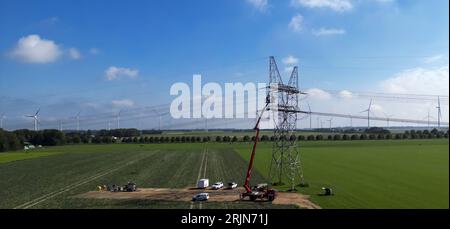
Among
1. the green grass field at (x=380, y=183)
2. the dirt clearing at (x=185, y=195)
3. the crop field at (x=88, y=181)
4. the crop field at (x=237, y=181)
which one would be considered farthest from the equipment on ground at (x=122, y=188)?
the green grass field at (x=380, y=183)

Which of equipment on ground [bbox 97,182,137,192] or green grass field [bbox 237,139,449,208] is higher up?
green grass field [bbox 237,139,449,208]

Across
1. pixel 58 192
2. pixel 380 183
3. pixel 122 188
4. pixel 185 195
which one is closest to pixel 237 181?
pixel 185 195

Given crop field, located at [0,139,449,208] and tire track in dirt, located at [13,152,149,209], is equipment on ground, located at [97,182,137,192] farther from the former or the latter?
tire track in dirt, located at [13,152,149,209]

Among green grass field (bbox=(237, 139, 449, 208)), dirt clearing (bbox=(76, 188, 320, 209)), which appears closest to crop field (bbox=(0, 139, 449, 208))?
green grass field (bbox=(237, 139, 449, 208))

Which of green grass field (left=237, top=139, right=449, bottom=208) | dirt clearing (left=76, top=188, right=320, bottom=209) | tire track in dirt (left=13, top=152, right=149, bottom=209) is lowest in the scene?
tire track in dirt (left=13, top=152, right=149, bottom=209)

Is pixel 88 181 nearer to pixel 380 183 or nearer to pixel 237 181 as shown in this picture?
pixel 237 181

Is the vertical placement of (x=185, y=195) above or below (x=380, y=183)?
below

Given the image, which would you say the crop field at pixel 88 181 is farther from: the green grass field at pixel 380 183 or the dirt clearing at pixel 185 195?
the green grass field at pixel 380 183

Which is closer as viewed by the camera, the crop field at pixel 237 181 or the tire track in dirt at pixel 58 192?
the crop field at pixel 237 181

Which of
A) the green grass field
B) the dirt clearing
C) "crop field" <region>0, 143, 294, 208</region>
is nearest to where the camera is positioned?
the green grass field
